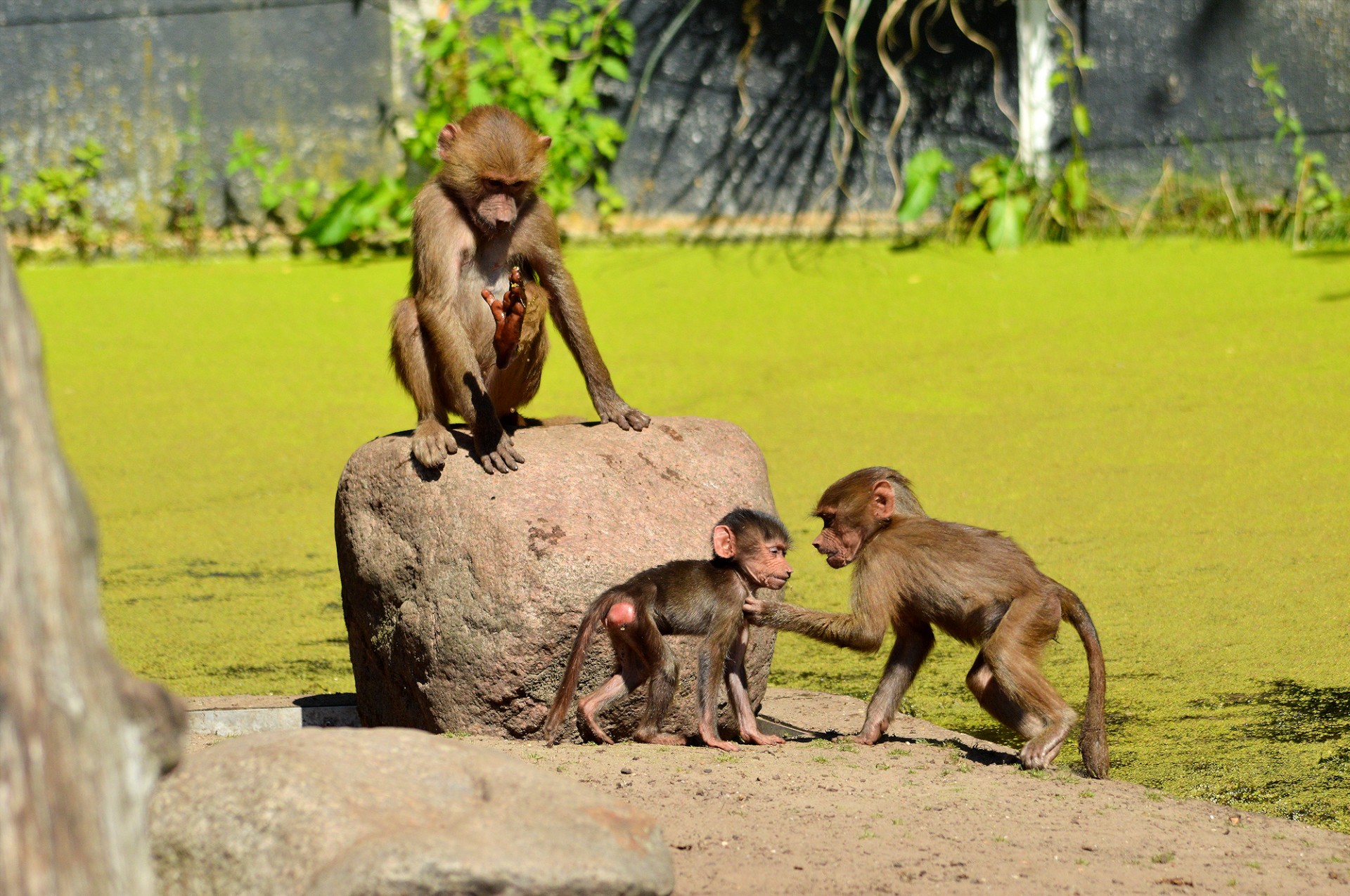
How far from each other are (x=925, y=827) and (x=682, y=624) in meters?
1.07

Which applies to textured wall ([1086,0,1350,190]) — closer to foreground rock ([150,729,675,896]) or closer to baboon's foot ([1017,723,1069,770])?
baboon's foot ([1017,723,1069,770])

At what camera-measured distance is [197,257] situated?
12695 millimetres

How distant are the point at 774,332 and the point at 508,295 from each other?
5.78m

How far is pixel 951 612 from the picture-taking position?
458 centimetres

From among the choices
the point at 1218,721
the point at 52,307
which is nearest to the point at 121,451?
the point at 52,307

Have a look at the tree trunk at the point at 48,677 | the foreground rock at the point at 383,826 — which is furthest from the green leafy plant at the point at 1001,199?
the tree trunk at the point at 48,677

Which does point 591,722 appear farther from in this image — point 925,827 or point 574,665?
point 925,827

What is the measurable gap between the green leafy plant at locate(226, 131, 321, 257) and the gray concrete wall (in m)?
0.14

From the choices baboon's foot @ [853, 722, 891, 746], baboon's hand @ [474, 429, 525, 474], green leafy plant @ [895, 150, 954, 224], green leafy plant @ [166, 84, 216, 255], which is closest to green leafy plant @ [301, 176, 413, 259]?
green leafy plant @ [166, 84, 216, 255]

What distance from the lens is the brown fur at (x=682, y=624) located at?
4461 mm

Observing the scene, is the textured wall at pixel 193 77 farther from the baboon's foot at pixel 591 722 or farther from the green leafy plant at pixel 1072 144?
the baboon's foot at pixel 591 722

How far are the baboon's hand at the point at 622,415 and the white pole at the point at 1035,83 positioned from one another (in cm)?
744

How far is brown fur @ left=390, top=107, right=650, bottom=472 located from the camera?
5.08 meters

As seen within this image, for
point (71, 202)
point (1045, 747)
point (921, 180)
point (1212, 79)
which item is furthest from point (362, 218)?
point (1045, 747)
